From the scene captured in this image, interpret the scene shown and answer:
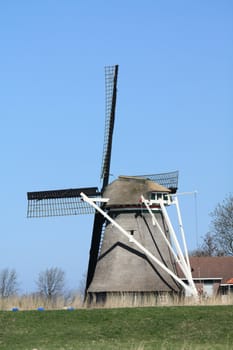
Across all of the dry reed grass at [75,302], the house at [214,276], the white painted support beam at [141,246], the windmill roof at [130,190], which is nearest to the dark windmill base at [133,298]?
the dry reed grass at [75,302]

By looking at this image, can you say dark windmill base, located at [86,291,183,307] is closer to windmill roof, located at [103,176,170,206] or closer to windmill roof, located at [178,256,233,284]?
windmill roof, located at [103,176,170,206]

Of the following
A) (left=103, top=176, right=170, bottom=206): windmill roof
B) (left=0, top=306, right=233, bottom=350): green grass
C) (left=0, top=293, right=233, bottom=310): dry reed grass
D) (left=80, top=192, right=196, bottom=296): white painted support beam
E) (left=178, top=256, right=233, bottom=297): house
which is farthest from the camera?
(left=178, top=256, right=233, bottom=297): house

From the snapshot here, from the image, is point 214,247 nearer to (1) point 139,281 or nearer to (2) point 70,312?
(1) point 139,281

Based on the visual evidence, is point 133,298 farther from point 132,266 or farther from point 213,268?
point 213,268

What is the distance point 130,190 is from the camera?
112 ft

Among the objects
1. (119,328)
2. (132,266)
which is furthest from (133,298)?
(119,328)

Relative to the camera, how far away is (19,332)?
24.3 metres

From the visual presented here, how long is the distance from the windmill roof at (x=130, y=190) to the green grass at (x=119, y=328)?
773cm

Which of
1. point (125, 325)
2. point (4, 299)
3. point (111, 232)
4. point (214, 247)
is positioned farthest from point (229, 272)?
point (125, 325)

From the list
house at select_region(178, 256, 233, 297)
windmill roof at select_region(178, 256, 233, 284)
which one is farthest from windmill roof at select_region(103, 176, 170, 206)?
house at select_region(178, 256, 233, 297)

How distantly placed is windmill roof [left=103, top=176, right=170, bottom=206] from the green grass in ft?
25.4

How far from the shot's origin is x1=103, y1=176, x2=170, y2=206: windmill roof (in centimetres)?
3400

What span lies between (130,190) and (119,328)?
10326 millimetres

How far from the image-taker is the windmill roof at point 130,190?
34000 millimetres
